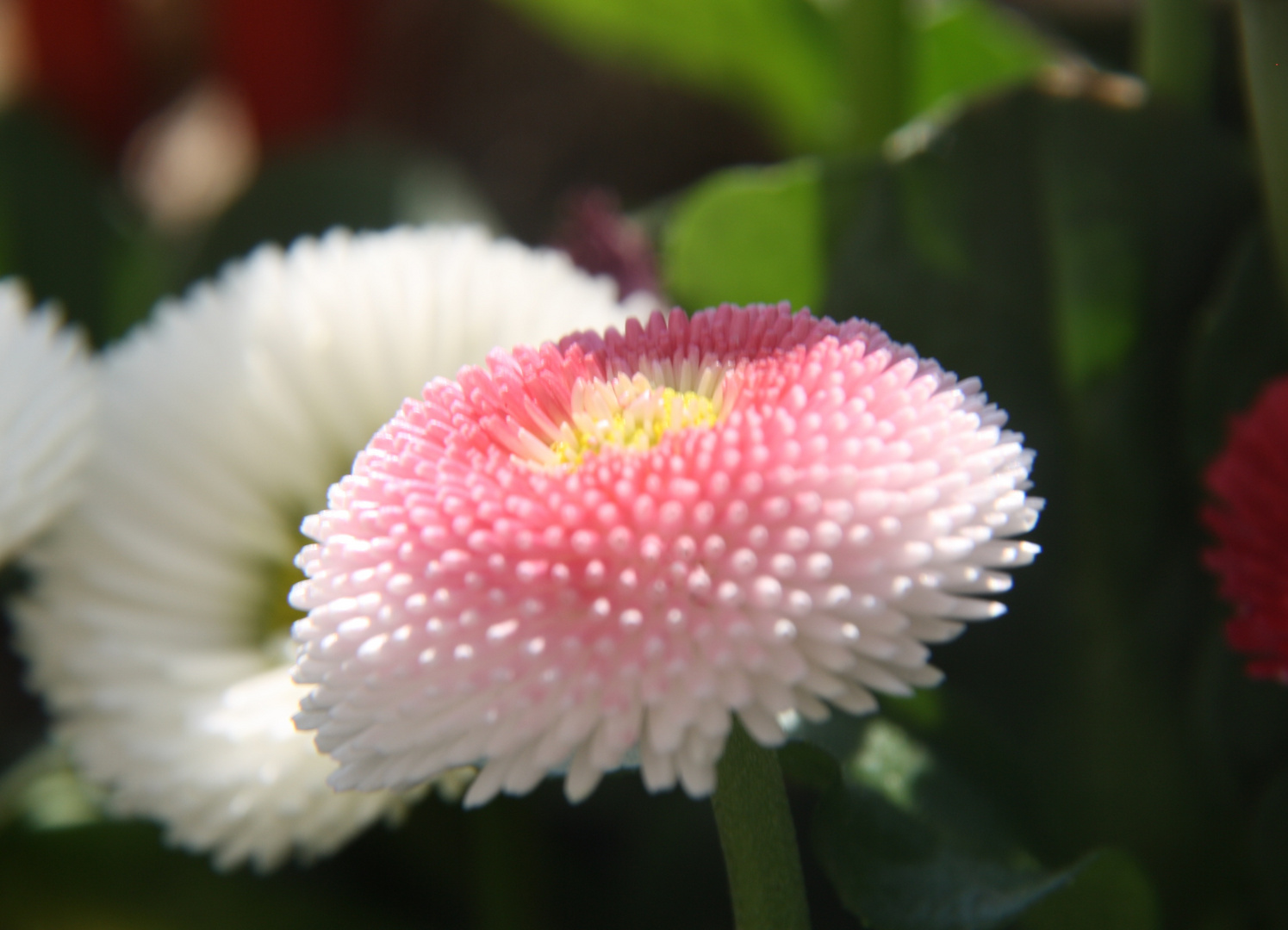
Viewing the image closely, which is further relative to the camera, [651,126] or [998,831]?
[651,126]

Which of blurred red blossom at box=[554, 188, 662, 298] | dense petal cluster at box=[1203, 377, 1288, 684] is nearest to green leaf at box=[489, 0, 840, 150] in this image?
blurred red blossom at box=[554, 188, 662, 298]

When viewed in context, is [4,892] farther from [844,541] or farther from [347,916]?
[844,541]

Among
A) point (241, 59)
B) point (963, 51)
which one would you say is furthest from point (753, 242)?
point (241, 59)

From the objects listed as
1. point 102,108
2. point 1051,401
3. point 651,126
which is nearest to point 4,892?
point 1051,401

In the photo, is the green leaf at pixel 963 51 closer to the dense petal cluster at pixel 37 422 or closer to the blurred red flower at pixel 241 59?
the dense petal cluster at pixel 37 422

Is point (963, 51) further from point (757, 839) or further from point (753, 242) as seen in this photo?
point (757, 839)

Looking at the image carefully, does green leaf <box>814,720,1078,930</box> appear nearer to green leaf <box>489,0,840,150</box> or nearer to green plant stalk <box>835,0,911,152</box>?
green plant stalk <box>835,0,911,152</box>

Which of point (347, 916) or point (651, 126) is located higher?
point (651, 126)
